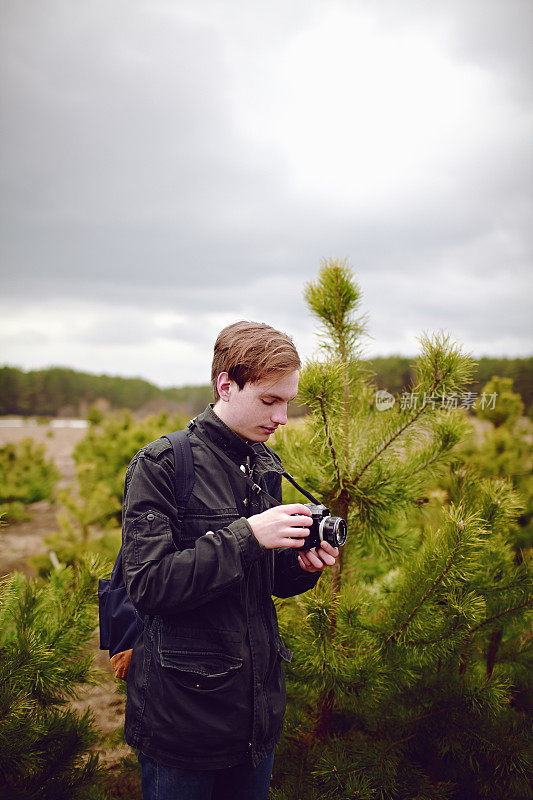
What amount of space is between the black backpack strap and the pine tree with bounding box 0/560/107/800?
81 centimetres

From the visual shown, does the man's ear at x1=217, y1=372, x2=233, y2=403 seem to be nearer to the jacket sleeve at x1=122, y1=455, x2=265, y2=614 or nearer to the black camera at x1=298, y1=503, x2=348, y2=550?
the jacket sleeve at x1=122, y1=455, x2=265, y2=614

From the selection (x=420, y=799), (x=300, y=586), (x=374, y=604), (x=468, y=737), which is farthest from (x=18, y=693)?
(x=468, y=737)

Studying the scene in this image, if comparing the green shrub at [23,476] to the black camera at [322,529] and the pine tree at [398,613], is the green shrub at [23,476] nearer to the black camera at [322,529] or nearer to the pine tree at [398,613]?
the pine tree at [398,613]

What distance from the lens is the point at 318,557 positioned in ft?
5.19

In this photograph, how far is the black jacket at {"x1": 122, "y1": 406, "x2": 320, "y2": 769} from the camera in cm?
124

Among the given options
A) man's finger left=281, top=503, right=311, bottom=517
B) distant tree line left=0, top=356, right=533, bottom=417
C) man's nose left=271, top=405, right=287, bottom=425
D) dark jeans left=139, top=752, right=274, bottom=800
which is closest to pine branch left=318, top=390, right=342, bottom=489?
man's nose left=271, top=405, right=287, bottom=425

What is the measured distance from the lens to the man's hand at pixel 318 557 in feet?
5.02

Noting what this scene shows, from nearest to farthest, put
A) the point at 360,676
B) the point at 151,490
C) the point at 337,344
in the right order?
the point at 151,490
the point at 360,676
the point at 337,344

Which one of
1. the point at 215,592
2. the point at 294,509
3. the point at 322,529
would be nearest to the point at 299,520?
the point at 294,509

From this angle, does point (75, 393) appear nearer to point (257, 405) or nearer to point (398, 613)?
point (398, 613)

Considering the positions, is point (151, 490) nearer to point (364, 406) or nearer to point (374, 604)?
point (374, 604)

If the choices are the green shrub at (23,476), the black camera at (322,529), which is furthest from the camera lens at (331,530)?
the green shrub at (23,476)

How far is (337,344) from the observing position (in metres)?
2.21

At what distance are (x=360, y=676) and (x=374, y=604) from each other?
0.29 metres
